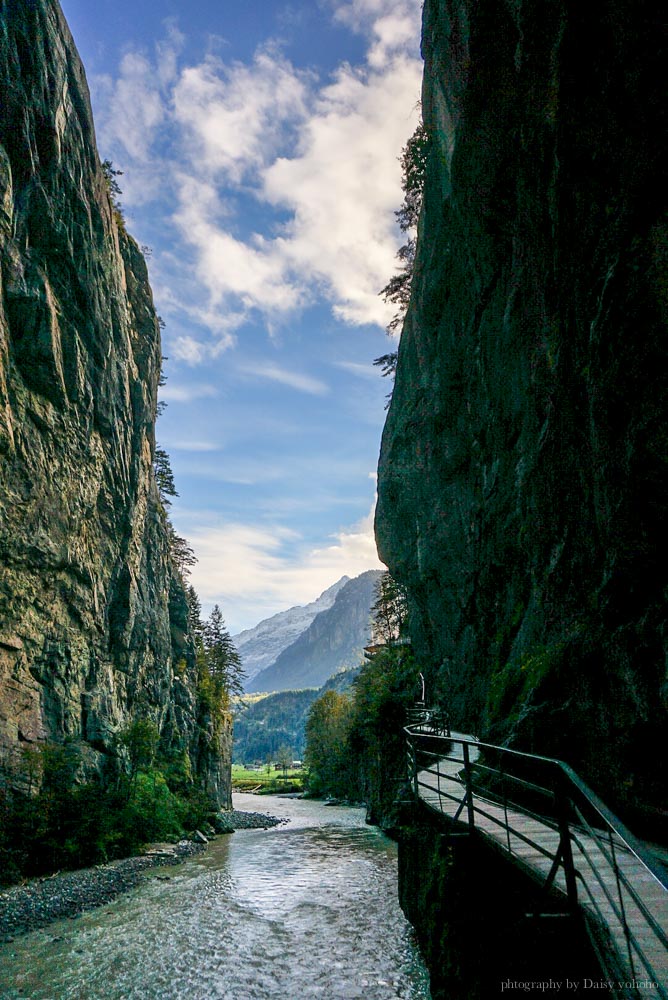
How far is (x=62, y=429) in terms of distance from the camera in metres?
24.2

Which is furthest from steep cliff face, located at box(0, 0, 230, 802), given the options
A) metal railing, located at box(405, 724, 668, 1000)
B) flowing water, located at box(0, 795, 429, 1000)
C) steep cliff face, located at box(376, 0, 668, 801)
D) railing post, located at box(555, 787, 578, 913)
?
railing post, located at box(555, 787, 578, 913)

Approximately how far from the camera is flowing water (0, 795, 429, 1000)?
9.27 m

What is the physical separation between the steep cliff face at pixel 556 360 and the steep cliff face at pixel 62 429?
53.1 ft

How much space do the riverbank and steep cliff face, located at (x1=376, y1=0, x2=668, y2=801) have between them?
11635 mm

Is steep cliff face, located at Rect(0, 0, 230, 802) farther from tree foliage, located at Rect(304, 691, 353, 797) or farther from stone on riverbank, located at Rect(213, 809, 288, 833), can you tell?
tree foliage, located at Rect(304, 691, 353, 797)

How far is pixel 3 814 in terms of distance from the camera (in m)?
17.3

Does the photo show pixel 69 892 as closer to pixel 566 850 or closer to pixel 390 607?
pixel 566 850

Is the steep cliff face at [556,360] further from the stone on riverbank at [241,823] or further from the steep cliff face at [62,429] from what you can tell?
the stone on riverbank at [241,823]

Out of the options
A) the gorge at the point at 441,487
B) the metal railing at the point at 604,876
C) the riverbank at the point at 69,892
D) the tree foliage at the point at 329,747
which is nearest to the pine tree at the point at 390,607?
the tree foliage at the point at 329,747

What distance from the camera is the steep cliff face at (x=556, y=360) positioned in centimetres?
661

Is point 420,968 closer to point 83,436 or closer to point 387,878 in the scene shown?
point 387,878

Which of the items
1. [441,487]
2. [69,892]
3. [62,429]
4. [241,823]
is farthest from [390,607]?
[69,892]

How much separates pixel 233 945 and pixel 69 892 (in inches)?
276

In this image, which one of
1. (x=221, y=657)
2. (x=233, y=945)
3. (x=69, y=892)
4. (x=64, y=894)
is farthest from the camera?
(x=221, y=657)
